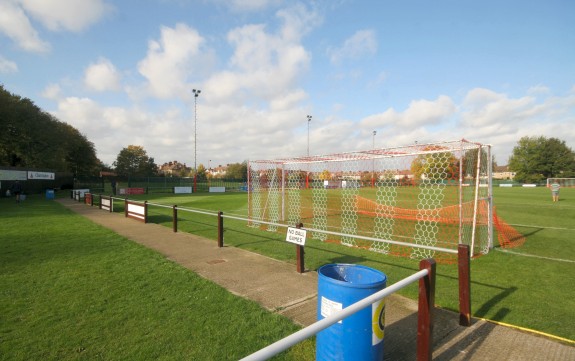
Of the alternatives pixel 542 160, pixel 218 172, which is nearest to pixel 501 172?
pixel 542 160

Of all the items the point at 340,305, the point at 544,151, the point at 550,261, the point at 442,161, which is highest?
the point at 544,151

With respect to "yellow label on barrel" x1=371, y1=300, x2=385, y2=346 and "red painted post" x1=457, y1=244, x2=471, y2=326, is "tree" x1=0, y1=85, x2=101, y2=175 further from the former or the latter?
"red painted post" x1=457, y1=244, x2=471, y2=326

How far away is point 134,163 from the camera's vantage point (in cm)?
7850

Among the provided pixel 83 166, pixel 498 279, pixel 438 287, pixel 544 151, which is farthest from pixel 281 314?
pixel 544 151

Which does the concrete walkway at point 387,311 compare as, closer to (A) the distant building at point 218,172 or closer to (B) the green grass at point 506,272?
(B) the green grass at point 506,272

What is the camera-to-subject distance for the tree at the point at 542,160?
70938 millimetres

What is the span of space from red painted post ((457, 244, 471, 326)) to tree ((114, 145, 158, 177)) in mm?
81493

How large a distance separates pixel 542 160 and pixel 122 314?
94879 millimetres

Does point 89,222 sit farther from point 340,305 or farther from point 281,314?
point 340,305

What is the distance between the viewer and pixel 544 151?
7294cm

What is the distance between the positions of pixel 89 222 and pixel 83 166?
58.4m

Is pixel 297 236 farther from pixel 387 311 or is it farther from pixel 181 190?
pixel 181 190

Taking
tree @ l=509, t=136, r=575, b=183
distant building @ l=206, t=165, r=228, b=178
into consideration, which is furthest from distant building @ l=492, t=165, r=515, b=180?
distant building @ l=206, t=165, r=228, b=178

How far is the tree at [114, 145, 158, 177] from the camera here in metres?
76.3
